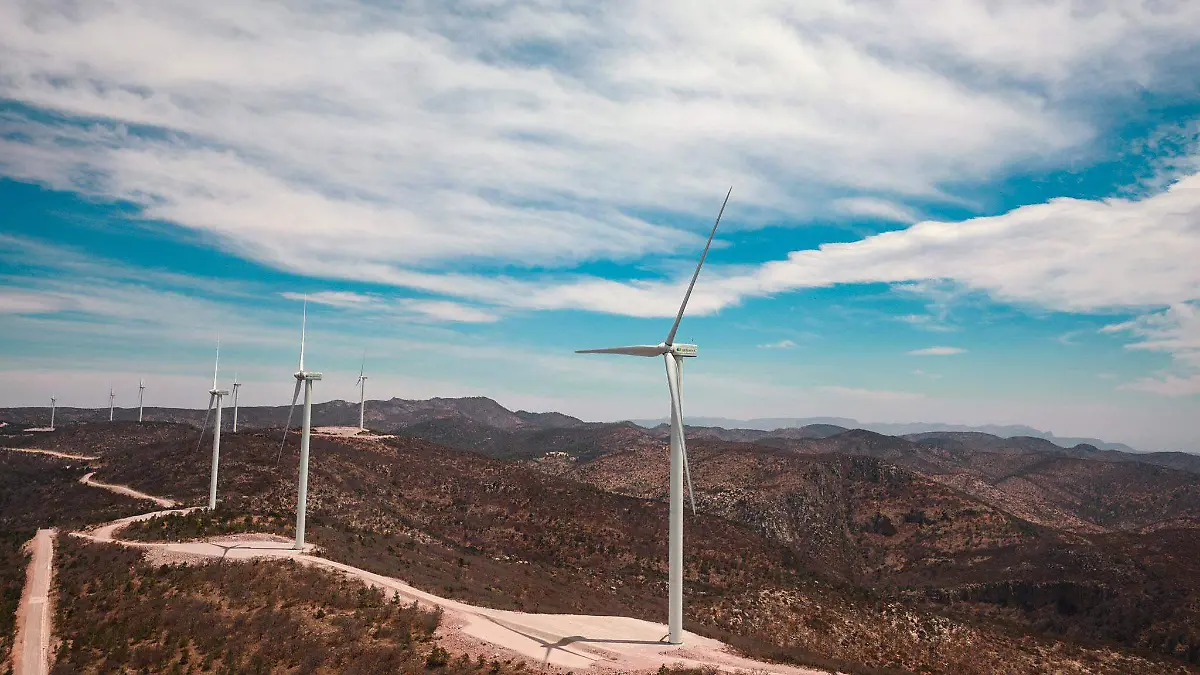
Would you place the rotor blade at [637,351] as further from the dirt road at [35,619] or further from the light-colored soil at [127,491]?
the light-colored soil at [127,491]

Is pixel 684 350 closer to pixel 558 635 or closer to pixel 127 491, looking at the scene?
pixel 558 635

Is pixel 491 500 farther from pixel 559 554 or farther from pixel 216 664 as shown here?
pixel 216 664

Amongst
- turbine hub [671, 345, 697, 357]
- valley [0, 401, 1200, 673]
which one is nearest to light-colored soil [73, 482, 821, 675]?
valley [0, 401, 1200, 673]

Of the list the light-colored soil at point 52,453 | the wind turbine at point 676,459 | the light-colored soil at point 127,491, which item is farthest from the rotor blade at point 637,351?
the light-colored soil at point 52,453

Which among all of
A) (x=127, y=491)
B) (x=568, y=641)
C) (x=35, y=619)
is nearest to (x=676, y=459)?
(x=568, y=641)

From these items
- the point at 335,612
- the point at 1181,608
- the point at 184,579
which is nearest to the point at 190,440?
the point at 184,579
